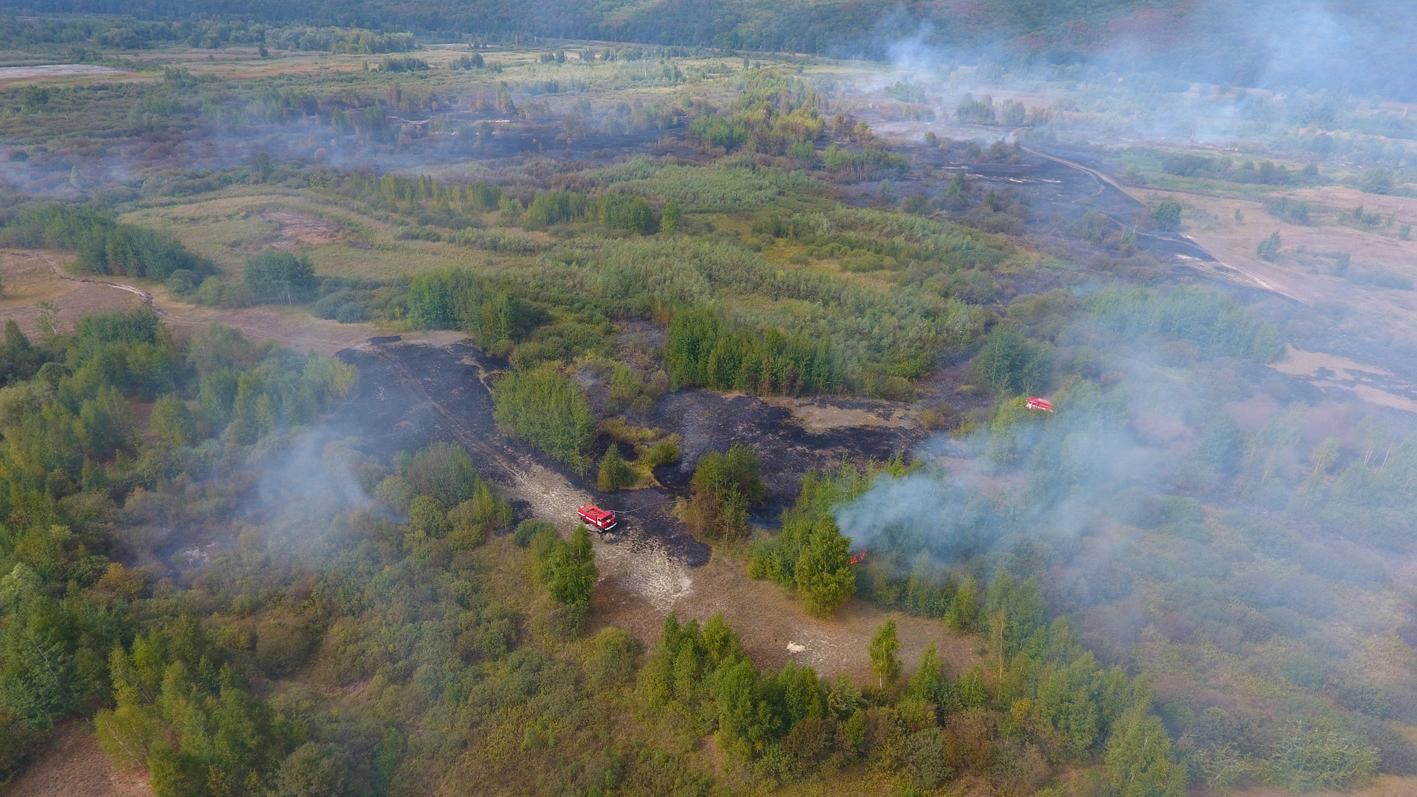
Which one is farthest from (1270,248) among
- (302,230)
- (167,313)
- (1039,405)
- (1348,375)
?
(167,313)

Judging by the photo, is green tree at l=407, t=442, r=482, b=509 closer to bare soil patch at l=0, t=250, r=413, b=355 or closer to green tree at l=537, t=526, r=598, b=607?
green tree at l=537, t=526, r=598, b=607

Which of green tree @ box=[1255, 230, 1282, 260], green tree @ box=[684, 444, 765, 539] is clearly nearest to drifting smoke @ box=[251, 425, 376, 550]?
green tree @ box=[684, 444, 765, 539]

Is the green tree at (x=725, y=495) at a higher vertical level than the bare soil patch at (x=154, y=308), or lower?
lower

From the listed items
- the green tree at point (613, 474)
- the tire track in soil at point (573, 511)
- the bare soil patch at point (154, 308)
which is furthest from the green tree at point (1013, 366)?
the bare soil patch at point (154, 308)

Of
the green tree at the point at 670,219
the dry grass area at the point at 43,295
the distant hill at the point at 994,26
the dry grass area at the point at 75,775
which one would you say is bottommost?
the dry grass area at the point at 75,775

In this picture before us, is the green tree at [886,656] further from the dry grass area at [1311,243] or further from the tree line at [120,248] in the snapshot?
the tree line at [120,248]

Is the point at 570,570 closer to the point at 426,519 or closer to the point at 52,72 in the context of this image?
the point at 426,519
